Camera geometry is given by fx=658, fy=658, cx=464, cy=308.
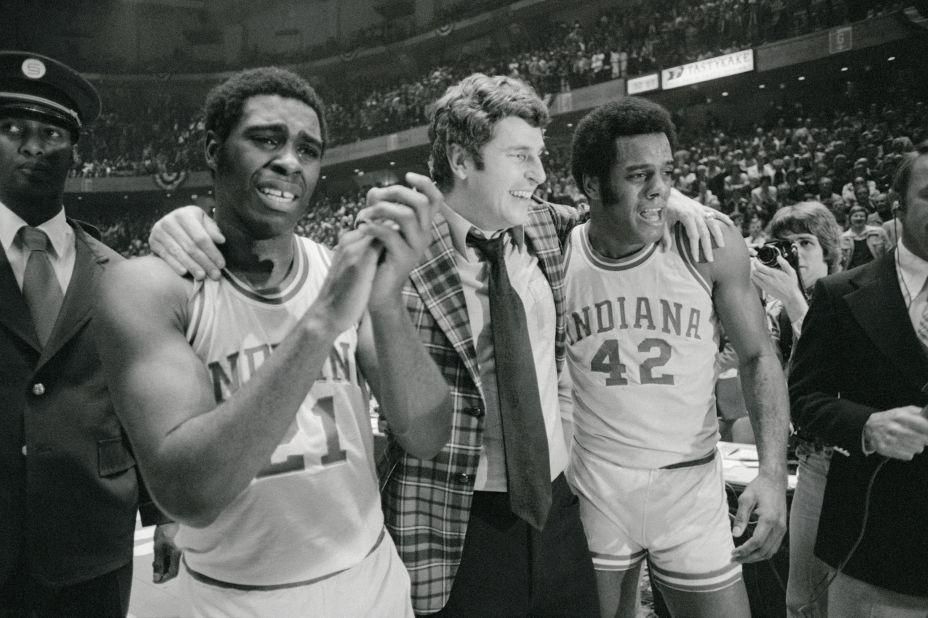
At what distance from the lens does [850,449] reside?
1.94m

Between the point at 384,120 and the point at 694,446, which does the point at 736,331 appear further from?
the point at 384,120

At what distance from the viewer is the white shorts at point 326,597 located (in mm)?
1256

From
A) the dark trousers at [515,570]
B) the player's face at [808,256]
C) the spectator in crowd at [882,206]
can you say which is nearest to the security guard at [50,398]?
the dark trousers at [515,570]

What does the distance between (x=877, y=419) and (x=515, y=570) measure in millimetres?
1091

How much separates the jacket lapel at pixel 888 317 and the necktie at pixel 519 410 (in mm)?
1091

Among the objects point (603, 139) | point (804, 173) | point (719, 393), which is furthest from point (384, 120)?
point (603, 139)

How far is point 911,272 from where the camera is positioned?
200 centimetres

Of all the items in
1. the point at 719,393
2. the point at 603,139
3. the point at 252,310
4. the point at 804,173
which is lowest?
the point at 719,393

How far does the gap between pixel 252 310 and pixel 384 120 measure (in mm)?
24214

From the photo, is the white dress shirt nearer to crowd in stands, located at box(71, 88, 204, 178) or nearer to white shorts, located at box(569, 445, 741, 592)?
white shorts, located at box(569, 445, 741, 592)

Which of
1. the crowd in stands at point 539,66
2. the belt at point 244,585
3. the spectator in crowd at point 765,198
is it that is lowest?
the belt at point 244,585

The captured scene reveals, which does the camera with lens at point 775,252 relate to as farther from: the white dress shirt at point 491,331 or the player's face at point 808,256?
the white dress shirt at point 491,331

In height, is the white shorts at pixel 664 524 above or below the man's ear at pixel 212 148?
below

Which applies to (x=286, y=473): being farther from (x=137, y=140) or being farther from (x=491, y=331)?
(x=137, y=140)
